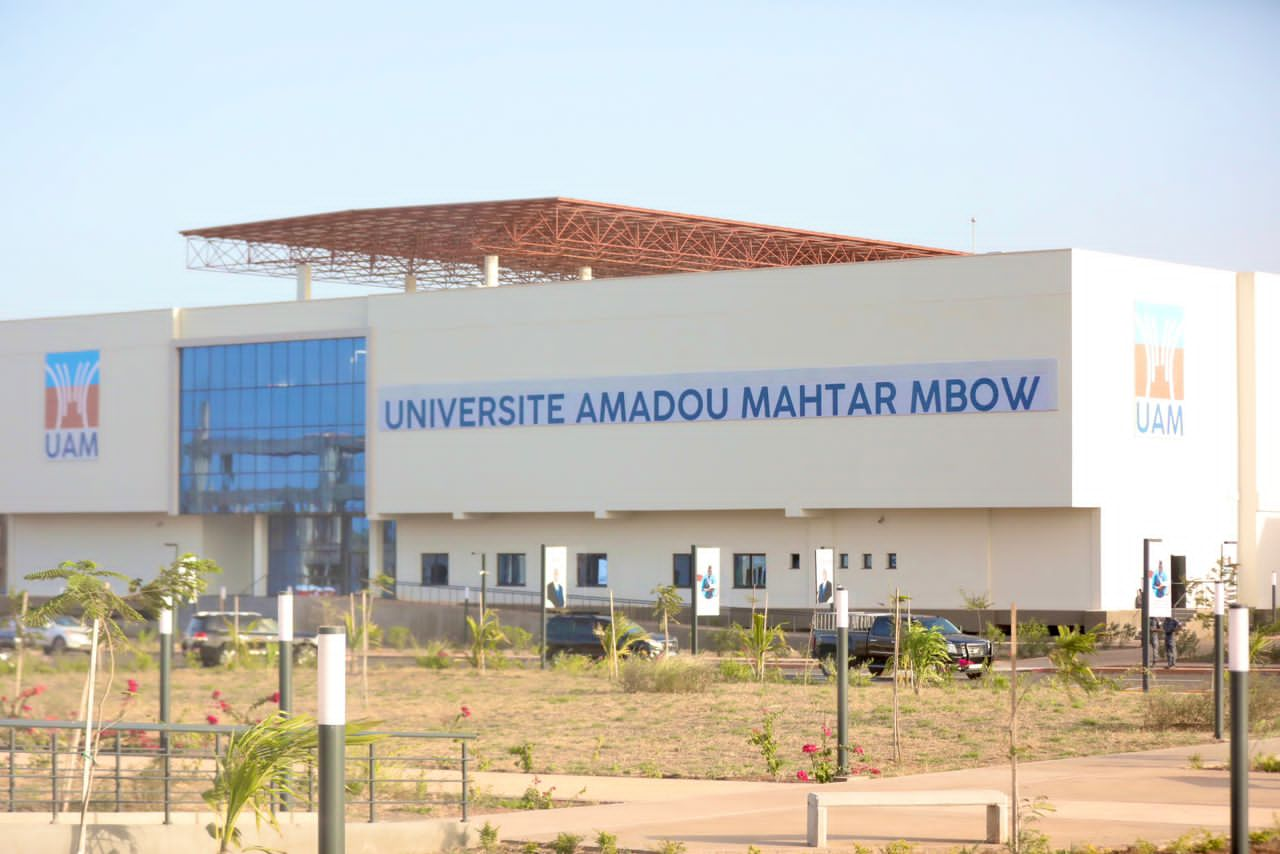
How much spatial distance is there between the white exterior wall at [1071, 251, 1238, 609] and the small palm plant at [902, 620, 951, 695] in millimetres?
25102

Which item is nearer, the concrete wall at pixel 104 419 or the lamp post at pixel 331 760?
the lamp post at pixel 331 760

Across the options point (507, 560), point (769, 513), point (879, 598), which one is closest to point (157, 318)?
point (507, 560)

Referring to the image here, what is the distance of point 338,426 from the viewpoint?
6812 cm

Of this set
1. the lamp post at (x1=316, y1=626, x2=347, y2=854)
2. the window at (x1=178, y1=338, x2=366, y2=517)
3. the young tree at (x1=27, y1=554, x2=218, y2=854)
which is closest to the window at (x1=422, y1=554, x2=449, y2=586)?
the window at (x1=178, y1=338, x2=366, y2=517)

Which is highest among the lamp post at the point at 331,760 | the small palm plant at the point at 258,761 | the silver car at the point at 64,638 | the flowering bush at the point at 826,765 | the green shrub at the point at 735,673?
the lamp post at the point at 331,760

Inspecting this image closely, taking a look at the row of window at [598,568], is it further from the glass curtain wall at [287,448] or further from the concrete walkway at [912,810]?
the concrete walkway at [912,810]

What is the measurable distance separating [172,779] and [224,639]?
3157cm

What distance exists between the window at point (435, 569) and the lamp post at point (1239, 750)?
5522 centimetres

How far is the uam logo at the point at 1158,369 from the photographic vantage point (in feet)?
185

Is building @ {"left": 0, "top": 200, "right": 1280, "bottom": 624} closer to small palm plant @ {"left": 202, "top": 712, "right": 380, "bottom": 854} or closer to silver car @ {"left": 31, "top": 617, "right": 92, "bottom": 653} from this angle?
silver car @ {"left": 31, "top": 617, "right": 92, "bottom": 653}

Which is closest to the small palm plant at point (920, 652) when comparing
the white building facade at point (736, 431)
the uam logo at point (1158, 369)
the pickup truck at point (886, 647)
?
the pickup truck at point (886, 647)

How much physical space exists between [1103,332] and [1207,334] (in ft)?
20.0

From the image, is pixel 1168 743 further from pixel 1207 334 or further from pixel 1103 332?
pixel 1207 334

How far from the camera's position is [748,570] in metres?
61.0
